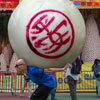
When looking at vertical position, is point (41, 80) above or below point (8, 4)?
below

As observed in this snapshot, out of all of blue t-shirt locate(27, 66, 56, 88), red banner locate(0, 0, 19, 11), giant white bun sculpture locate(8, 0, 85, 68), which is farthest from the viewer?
red banner locate(0, 0, 19, 11)

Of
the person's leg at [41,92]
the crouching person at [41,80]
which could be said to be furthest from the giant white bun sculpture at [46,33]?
the person's leg at [41,92]

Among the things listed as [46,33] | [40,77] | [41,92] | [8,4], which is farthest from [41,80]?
[8,4]

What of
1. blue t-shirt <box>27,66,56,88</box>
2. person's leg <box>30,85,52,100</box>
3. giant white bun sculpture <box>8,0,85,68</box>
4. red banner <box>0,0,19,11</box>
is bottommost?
person's leg <box>30,85,52,100</box>

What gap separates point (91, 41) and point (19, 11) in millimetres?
15972

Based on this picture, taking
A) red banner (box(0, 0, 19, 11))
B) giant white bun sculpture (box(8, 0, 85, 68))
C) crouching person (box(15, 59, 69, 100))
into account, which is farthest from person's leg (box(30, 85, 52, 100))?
red banner (box(0, 0, 19, 11))

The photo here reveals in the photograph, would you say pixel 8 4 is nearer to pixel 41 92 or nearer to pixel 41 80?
pixel 41 92

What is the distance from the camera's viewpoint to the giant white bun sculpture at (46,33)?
17.1 ft

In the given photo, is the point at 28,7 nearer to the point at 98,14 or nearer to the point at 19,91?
the point at 19,91

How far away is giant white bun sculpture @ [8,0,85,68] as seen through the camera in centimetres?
520

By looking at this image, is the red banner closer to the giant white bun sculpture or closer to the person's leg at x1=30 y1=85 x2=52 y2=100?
the person's leg at x1=30 y1=85 x2=52 y2=100

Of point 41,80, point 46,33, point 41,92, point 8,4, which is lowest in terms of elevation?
point 41,92

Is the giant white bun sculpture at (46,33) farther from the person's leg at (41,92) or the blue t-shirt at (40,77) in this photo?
the person's leg at (41,92)

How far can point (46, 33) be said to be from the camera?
5148 millimetres
